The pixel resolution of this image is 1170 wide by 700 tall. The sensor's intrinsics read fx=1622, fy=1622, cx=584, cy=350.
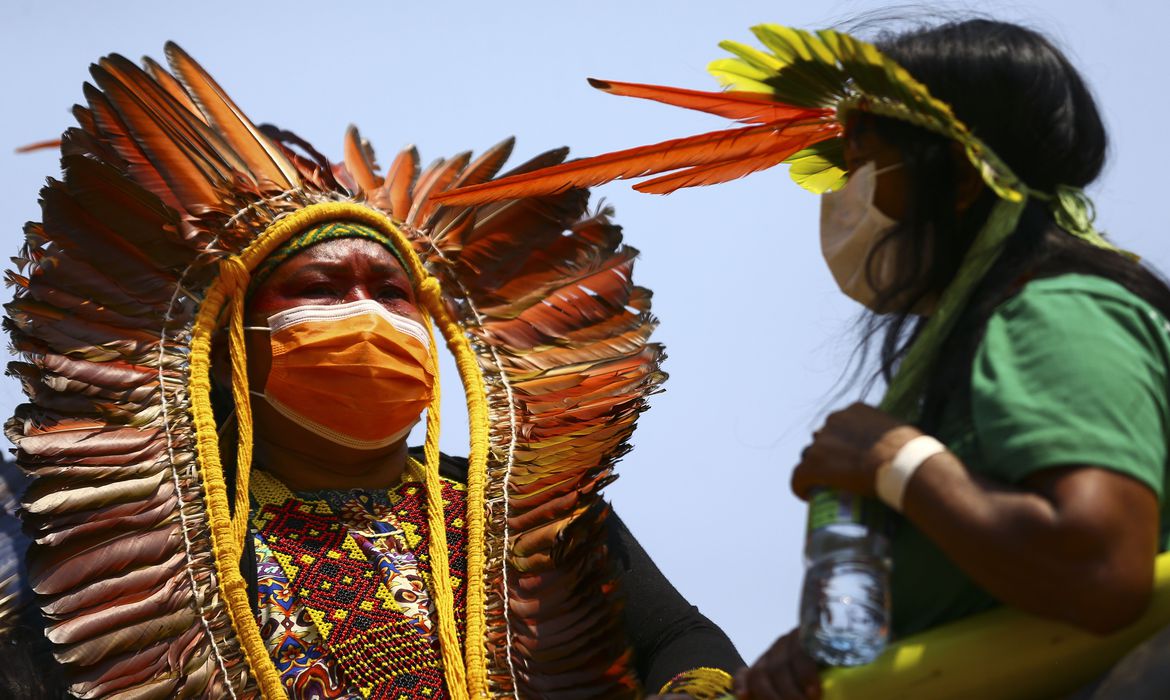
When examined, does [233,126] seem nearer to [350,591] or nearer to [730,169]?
[350,591]

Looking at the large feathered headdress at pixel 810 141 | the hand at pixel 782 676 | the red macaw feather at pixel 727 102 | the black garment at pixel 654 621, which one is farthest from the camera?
the black garment at pixel 654 621

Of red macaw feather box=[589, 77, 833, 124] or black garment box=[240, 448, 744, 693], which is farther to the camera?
black garment box=[240, 448, 744, 693]

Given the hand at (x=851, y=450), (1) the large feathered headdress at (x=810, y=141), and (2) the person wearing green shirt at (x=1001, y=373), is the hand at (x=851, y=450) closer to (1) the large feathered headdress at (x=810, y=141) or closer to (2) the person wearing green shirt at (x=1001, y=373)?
(2) the person wearing green shirt at (x=1001, y=373)

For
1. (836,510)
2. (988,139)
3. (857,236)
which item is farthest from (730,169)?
(836,510)

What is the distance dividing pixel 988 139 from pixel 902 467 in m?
0.61

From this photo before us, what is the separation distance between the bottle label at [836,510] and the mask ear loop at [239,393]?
2136 mm

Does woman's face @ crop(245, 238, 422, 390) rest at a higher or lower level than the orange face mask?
higher

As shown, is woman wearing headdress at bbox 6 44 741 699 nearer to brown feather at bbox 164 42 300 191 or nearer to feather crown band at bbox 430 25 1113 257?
brown feather at bbox 164 42 300 191

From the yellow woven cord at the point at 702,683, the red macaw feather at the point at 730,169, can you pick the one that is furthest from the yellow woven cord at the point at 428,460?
the red macaw feather at the point at 730,169

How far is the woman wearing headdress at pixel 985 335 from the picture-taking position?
2.08m

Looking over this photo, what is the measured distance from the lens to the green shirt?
6.84ft

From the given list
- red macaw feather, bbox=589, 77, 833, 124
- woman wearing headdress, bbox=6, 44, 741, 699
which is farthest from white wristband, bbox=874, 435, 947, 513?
woman wearing headdress, bbox=6, 44, 741, 699

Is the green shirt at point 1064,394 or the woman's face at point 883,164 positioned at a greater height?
the woman's face at point 883,164

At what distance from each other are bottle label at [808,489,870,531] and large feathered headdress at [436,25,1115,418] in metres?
0.20
